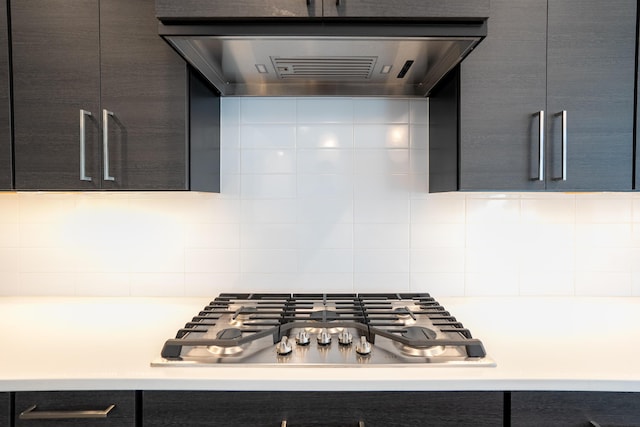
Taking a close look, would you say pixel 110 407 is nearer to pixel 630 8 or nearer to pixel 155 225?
pixel 155 225

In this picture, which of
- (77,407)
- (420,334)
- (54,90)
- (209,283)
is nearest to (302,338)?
(420,334)

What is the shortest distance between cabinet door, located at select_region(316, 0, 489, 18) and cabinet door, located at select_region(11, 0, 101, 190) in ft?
2.59

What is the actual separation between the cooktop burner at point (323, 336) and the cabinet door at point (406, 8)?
2.74ft

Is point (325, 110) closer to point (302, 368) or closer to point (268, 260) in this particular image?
point (268, 260)

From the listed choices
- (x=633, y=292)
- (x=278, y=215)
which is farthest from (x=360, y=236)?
(x=633, y=292)

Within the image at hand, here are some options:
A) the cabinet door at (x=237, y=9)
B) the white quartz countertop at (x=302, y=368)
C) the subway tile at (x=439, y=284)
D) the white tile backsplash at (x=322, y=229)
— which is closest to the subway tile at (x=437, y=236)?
the white tile backsplash at (x=322, y=229)

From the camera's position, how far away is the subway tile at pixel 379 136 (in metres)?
1.62

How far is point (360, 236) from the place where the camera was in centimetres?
163

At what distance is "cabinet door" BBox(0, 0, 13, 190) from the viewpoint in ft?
4.13

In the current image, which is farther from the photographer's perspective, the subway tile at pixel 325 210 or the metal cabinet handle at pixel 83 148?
the subway tile at pixel 325 210

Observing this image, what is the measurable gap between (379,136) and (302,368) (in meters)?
0.99

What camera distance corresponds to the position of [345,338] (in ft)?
3.58

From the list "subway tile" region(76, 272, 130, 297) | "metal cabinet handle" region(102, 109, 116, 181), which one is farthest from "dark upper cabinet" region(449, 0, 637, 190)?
"subway tile" region(76, 272, 130, 297)

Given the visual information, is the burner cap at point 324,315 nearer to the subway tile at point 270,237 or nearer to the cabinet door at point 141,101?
the subway tile at point 270,237
